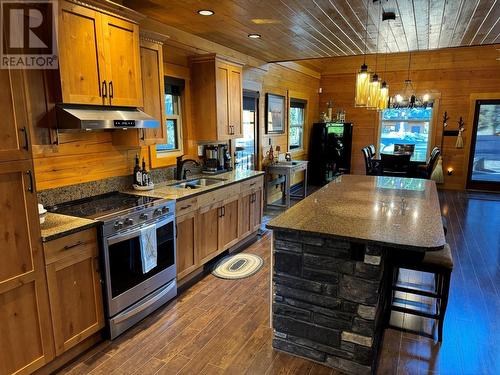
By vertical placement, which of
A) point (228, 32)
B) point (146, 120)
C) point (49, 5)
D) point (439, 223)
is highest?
point (228, 32)

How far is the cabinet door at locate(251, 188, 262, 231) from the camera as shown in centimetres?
439

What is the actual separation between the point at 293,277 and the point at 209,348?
819mm

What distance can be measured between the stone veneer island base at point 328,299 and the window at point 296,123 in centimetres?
517

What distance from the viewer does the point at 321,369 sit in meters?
2.20

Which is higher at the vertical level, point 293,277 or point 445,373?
point 293,277

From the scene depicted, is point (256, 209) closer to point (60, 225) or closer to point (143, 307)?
point (143, 307)

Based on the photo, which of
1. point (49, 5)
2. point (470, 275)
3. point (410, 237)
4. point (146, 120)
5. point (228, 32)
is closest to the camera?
point (410, 237)

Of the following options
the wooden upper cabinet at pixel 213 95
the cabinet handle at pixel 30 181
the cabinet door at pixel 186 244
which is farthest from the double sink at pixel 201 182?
the cabinet handle at pixel 30 181

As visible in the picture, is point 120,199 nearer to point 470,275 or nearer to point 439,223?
point 439,223

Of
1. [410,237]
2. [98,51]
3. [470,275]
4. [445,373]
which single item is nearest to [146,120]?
[98,51]

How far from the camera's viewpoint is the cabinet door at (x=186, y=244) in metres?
3.12

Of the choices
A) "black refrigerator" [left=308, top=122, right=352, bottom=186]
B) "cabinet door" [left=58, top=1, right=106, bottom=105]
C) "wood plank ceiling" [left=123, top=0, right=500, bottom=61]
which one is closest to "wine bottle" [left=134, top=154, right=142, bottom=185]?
"cabinet door" [left=58, top=1, right=106, bottom=105]

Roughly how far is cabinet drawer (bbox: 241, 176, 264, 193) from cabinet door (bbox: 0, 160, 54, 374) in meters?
2.41

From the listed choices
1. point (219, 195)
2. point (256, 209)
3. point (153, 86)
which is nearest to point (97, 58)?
point (153, 86)
